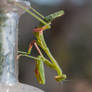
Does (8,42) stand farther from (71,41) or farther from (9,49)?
(71,41)

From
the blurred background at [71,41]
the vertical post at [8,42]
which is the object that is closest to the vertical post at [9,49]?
the vertical post at [8,42]

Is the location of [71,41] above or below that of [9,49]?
above

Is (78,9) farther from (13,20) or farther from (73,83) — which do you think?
(13,20)

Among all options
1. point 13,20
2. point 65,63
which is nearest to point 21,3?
point 13,20

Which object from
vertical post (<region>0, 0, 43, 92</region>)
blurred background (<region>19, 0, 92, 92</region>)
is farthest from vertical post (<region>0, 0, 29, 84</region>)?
blurred background (<region>19, 0, 92, 92</region>)

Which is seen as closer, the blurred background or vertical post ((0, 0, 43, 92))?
vertical post ((0, 0, 43, 92))

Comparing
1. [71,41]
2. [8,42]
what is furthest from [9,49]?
[71,41]

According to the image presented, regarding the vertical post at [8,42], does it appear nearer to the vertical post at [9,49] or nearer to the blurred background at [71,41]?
the vertical post at [9,49]

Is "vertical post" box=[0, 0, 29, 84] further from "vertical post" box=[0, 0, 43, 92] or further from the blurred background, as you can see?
the blurred background
